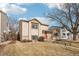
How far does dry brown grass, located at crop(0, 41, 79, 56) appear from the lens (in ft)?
7.97

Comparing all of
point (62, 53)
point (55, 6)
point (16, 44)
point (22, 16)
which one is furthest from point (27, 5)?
point (62, 53)

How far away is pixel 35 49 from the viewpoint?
245 cm

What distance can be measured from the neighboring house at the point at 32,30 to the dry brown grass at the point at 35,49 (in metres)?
0.08

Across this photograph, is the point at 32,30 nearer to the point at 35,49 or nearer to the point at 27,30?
the point at 27,30

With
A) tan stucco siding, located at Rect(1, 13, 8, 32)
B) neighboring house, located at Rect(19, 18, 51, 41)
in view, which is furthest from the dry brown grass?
tan stucco siding, located at Rect(1, 13, 8, 32)

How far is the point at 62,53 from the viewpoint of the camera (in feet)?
8.03

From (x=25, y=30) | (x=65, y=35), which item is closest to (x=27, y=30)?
(x=25, y=30)

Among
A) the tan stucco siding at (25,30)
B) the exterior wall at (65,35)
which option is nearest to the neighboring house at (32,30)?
the tan stucco siding at (25,30)

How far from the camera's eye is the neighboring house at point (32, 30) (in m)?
2.46

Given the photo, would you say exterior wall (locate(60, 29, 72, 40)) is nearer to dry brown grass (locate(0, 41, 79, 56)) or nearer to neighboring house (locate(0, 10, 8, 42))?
dry brown grass (locate(0, 41, 79, 56))

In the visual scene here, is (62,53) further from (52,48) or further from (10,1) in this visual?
(10,1)

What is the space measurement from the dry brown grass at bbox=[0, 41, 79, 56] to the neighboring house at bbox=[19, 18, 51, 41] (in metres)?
0.08

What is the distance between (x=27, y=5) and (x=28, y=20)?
0.59 ft

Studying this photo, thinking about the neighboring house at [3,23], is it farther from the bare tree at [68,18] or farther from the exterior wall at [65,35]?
the exterior wall at [65,35]
